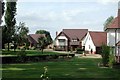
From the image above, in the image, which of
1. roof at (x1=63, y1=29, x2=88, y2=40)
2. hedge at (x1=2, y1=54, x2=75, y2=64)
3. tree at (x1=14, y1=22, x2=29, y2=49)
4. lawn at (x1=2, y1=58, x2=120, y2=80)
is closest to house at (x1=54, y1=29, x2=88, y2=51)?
roof at (x1=63, y1=29, x2=88, y2=40)

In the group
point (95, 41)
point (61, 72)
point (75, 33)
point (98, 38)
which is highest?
point (75, 33)

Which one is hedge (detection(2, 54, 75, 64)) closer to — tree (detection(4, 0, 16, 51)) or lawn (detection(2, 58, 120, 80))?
lawn (detection(2, 58, 120, 80))

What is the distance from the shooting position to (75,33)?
11331 cm

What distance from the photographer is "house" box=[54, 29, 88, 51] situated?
109188 millimetres

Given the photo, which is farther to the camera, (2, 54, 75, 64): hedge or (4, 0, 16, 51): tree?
(4, 0, 16, 51): tree

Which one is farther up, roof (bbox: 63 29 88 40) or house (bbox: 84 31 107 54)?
roof (bbox: 63 29 88 40)

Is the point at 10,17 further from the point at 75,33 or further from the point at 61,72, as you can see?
the point at 61,72

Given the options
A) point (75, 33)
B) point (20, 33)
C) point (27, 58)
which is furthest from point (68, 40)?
point (27, 58)

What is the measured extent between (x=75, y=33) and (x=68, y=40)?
4472 mm

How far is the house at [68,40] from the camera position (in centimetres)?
10919

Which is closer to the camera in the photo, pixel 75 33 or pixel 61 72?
pixel 61 72

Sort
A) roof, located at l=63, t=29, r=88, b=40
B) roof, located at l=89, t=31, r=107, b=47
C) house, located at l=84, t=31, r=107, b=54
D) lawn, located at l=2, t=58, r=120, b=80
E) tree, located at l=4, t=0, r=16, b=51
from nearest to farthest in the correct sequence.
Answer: lawn, located at l=2, t=58, r=120, b=80, house, located at l=84, t=31, r=107, b=54, roof, located at l=89, t=31, r=107, b=47, tree, located at l=4, t=0, r=16, b=51, roof, located at l=63, t=29, r=88, b=40

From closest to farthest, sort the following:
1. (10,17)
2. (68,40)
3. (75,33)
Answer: (10,17) → (68,40) → (75,33)

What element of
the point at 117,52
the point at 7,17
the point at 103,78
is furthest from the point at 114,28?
the point at 7,17
